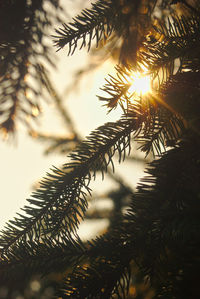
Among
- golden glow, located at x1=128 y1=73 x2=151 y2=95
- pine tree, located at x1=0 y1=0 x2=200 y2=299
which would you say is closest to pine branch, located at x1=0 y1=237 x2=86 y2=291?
pine tree, located at x1=0 y1=0 x2=200 y2=299

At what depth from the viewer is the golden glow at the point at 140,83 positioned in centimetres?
54

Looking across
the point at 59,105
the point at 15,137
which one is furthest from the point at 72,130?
the point at 15,137

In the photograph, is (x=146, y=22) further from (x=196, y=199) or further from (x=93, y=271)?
(x=93, y=271)

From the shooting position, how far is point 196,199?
18.8 inches

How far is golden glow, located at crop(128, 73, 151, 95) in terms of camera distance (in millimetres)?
541

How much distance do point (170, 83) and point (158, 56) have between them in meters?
0.07

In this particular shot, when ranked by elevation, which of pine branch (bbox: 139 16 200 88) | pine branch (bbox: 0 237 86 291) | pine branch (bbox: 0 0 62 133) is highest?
pine branch (bbox: 0 0 62 133)

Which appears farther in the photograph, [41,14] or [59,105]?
[59,105]

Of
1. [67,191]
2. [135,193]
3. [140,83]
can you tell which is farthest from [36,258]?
[140,83]

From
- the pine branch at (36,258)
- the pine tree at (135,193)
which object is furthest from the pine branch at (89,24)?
the pine branch at (36,258)

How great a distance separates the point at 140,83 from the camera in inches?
22.0

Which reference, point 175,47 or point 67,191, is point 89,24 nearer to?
point 175,47

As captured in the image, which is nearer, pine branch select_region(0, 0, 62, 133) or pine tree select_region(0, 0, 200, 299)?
pine tree select_region(0, 0, 200, 299)

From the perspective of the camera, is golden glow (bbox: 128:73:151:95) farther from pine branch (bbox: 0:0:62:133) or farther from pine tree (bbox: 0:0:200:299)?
pine branch (bbox: 0:0:62:133)
